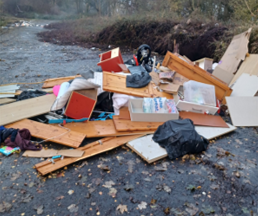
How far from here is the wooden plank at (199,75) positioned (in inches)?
175

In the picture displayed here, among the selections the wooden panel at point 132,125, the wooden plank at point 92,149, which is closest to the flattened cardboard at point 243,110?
the wooden panel at point 132,125

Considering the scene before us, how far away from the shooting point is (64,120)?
360 centimetres

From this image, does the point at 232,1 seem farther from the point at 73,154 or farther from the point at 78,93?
the point at 73,154

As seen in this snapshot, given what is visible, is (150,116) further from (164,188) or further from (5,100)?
(5,100)

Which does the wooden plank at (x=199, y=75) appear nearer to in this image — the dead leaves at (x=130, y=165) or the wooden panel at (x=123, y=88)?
the wooden panel at (x=123, y=88)

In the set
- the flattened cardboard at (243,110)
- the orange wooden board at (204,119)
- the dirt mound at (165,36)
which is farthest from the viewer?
the dirt mound at (165,36)

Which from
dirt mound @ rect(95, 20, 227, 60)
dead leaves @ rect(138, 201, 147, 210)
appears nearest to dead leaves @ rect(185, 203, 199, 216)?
dead leaves @ rect(138, 201, 147, 210)

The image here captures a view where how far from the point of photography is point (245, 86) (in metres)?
4.51

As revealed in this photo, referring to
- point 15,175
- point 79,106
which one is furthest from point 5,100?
point 15,175

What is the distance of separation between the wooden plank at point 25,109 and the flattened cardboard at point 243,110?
368 cm

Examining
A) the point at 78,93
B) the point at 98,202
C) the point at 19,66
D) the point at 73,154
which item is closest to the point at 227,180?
the point at 98,202

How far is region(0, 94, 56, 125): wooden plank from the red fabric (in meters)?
0.52

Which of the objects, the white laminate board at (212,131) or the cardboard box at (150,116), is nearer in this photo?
the white laminate board at (212,131)

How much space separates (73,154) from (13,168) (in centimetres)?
81
